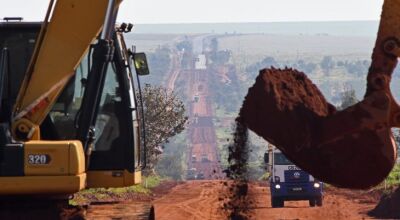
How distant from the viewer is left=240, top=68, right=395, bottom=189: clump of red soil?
443 inches

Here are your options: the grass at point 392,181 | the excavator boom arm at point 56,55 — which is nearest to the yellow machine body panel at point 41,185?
the excavator boom arm at point 56,55

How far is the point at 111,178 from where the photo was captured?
42.0 ft

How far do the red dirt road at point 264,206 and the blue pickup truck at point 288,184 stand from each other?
1.17 ft

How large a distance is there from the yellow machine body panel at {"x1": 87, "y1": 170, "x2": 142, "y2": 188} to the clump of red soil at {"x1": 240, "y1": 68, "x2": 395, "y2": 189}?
5.41ft

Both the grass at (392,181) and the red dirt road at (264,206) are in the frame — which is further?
the grass at (392,181)

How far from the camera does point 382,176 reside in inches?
443

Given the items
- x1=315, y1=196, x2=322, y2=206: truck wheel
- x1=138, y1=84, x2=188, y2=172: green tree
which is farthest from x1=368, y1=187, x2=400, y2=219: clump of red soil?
x1=138, y1=84, x2=188, y2=172: green tree

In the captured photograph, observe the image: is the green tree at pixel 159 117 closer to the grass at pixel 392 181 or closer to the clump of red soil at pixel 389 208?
the grass at pixel 392 181

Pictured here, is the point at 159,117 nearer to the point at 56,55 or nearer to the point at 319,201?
A: the point at 319,201

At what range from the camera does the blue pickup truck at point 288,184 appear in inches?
1297

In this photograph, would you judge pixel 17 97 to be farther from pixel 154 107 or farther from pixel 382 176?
pixel 154 107

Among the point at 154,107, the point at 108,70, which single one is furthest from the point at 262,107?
the point at 154,107

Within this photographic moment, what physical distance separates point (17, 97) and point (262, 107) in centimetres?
289

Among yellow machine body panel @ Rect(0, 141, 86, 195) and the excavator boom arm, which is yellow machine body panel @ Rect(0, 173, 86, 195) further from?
the excavator boom arm
